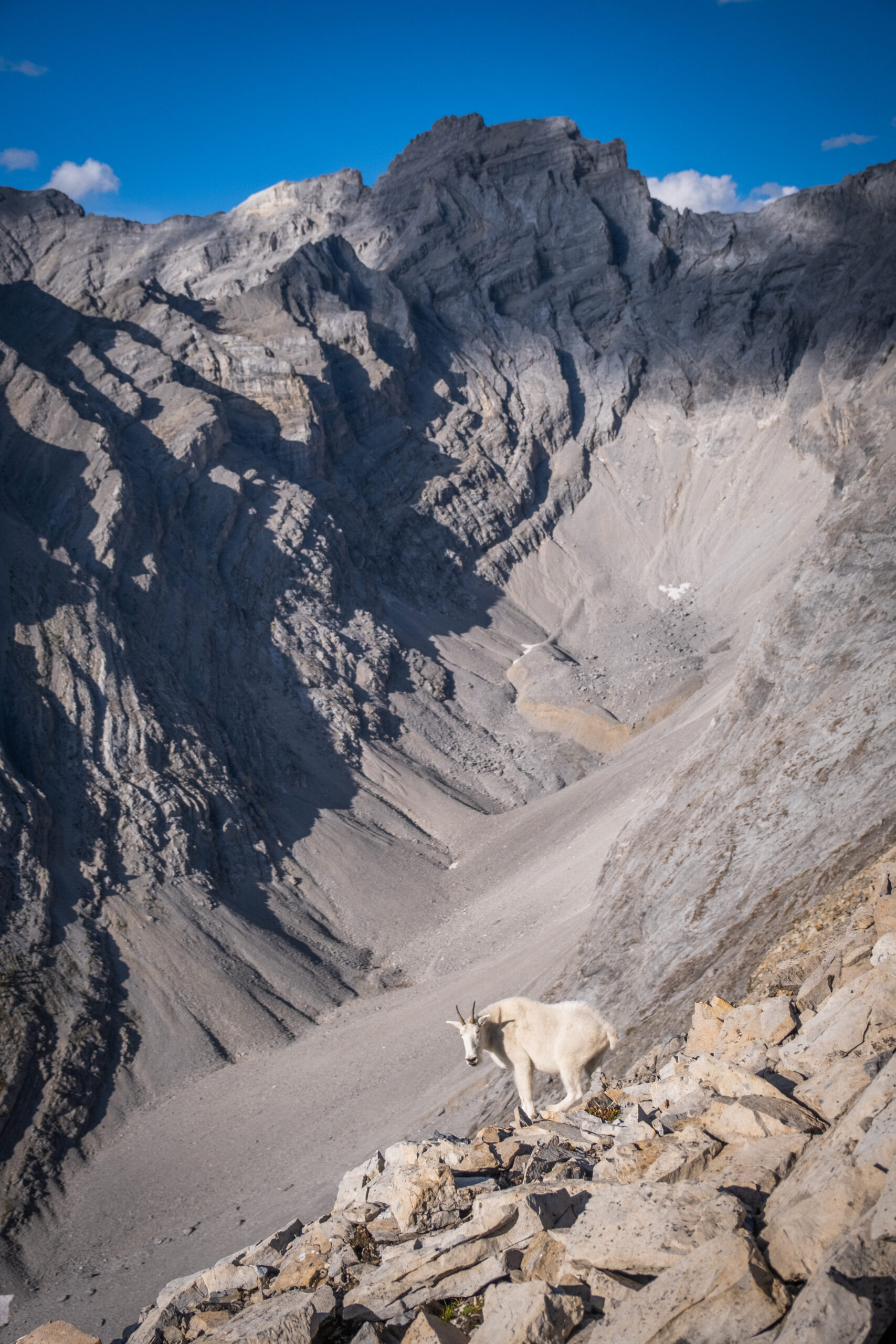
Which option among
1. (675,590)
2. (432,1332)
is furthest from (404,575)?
(432,1332)

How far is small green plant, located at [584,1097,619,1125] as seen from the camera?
9.32 m

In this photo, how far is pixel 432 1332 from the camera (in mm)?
5270

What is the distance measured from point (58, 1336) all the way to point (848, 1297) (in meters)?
6.65

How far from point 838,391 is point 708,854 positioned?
59.3m

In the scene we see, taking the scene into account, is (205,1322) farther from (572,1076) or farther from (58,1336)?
(572,1076)

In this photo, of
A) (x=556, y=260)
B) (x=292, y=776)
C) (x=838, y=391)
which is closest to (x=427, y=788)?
(x=292, y=776)

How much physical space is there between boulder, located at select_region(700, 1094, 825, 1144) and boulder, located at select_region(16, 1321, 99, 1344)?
17.2ft

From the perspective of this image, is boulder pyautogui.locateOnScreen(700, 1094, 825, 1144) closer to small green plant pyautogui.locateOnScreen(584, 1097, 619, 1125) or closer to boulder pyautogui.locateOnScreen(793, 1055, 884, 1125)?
boulder pyautogui.locateOnScreen(793, 1055, 884, 1125)

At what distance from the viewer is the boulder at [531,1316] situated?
4.82 metres

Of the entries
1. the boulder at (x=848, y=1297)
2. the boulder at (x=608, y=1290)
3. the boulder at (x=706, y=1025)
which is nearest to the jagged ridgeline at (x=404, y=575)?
the boulder at (x=706, y=1025)

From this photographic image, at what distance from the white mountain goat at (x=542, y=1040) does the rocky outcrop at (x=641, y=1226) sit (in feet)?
4.56

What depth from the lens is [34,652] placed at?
34.0 m

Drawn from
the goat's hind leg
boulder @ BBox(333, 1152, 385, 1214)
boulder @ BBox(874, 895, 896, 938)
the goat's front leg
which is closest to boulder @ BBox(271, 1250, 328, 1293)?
boulder @ BBox(333, 1152, 385, 1214)

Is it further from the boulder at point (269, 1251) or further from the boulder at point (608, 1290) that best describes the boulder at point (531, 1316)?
the boulder at point (269, 1251)
